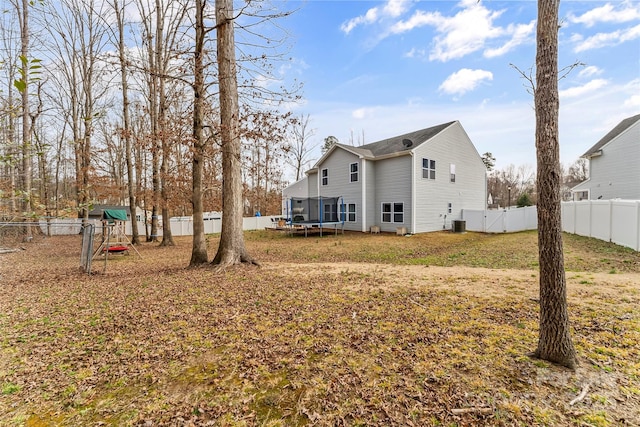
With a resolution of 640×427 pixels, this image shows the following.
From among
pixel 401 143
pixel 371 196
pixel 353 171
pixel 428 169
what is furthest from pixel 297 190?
pixel 428 169

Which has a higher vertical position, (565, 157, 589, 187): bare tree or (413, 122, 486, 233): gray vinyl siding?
(565, 157, 589, 187): bare tree

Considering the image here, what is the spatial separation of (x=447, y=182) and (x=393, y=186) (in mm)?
3900

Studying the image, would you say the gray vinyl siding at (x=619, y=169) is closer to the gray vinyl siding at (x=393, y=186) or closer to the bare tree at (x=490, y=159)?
the gray vinyl siding at (x=393, y=186)

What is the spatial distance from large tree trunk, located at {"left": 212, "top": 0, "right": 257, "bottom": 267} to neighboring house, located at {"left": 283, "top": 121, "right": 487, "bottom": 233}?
11.6 meters

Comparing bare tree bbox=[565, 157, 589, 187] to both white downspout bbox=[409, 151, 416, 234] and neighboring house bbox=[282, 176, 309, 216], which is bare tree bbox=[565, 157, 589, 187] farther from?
neighboring house bbox=[282, 176, 309, 216]

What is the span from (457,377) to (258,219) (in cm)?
2398

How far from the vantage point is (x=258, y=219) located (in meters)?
25.5

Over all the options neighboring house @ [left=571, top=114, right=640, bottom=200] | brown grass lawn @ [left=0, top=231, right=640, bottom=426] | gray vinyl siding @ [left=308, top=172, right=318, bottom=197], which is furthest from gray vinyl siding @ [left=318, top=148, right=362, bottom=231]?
neighboring house @ [left=571, top=114, right=640, bottom=200]

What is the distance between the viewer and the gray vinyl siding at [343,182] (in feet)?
59.9

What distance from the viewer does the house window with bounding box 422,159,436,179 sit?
1689cm

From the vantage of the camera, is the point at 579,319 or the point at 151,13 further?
the point at 151,13

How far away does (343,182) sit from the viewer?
19234mm

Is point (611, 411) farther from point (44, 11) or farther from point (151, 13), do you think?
point (44, 11)

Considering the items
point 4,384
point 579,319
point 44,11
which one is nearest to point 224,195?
point 4,384
